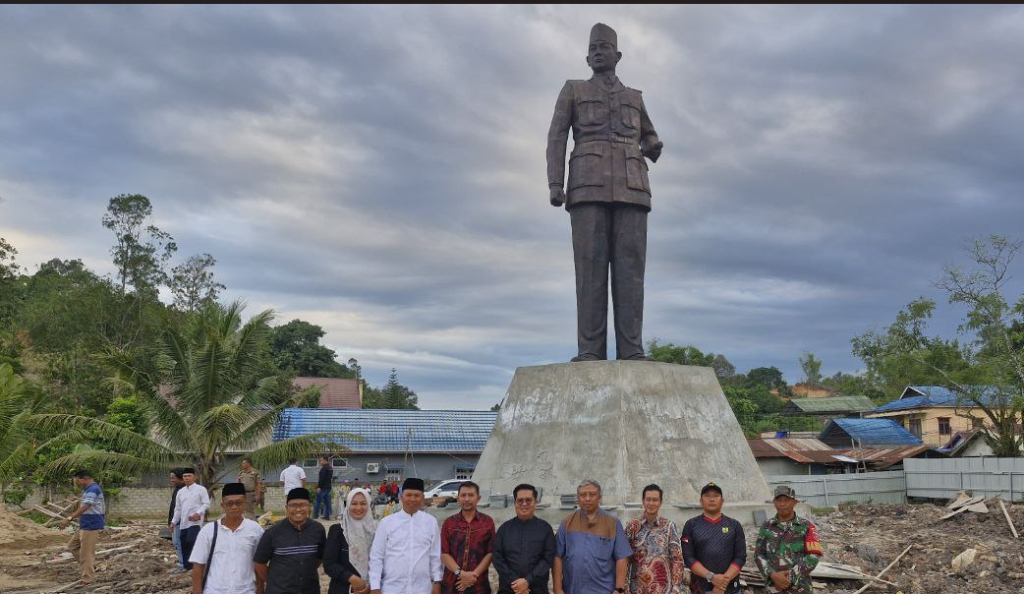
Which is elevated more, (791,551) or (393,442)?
(393,442)

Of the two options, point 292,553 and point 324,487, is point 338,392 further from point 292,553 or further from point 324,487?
point 292,553

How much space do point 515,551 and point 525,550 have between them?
0.19 ft

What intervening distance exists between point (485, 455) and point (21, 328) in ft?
84.5

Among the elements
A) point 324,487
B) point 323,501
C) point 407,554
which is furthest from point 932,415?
point 407,554

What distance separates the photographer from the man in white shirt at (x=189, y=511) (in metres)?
8.14

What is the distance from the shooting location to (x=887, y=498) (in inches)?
758

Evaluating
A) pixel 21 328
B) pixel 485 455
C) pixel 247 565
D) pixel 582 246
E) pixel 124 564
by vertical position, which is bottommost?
pixel 124 564

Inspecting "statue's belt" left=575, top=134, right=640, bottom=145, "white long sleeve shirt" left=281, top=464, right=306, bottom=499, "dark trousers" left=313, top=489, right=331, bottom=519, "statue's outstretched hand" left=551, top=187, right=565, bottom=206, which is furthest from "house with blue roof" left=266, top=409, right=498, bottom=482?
"statue's belt" left=575, top=134, right=640, bottom=145

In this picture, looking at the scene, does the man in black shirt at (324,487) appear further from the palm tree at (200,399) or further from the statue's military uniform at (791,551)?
the statue's military uniform at (791,551)

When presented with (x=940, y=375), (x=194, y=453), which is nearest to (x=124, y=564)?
(x=194, y=453)

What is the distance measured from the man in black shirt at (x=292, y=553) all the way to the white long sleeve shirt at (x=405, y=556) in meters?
0.34

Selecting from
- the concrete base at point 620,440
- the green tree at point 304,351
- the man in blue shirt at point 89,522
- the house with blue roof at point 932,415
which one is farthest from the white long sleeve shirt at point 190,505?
the green tree at point 304,351

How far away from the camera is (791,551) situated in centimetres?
482

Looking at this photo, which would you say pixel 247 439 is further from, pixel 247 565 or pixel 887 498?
pixel 887 498
